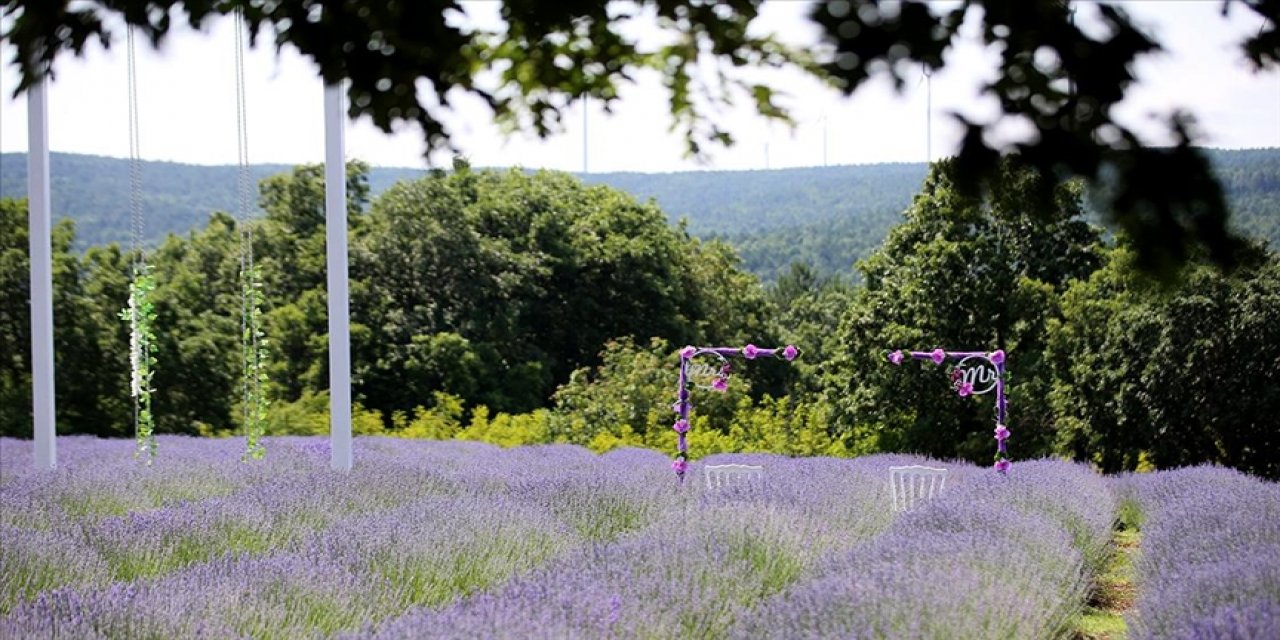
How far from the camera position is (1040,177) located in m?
1.52

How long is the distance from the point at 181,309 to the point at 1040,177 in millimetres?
22987

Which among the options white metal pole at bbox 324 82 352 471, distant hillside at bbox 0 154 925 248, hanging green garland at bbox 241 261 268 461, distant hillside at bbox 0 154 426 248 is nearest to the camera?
white metal pole at bbox 324 82 352 471

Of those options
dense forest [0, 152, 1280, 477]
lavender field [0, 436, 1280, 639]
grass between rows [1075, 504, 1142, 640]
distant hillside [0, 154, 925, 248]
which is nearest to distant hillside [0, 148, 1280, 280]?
distant hillside [0, 154, 925, 248]

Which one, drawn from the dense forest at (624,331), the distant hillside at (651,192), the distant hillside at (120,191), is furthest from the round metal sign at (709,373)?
the distant hillside at (120,191)

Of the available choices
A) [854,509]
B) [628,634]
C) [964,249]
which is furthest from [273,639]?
[964,249]

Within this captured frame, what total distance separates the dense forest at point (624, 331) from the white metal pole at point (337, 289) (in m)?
5.59

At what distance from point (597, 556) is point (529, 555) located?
0.73 meters

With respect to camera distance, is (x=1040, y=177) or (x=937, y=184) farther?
(x=937, y=184)

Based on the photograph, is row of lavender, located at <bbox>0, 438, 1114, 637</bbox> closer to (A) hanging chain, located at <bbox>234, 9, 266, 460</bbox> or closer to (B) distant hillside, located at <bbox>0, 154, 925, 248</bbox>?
(A) hanging chain, located at <bbox>234, 9, 266, 460</bbox>

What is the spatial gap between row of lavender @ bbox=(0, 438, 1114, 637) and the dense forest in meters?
5.87

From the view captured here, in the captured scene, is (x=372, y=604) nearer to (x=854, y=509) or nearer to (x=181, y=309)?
(x=854, y=509)

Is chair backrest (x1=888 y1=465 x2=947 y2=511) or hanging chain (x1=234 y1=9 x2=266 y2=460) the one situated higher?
hanging chain (x1=234 y1=9 x2=266 y2=460)

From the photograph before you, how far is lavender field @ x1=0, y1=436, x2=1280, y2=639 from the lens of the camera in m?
3.62

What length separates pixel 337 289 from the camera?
8617 mm
